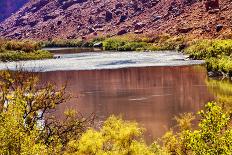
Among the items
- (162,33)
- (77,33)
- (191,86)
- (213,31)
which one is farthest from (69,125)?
(77,33)

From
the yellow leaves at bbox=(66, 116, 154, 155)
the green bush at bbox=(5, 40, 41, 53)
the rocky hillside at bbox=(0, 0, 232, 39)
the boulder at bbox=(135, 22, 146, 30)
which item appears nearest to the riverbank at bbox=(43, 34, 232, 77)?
the rocky hillside at bbox=(0, 0, 232, 39)

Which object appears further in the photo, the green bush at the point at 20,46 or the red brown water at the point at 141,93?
the green bush at the point at 20,46

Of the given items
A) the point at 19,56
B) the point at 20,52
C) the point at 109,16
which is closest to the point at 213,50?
the point at 19,56

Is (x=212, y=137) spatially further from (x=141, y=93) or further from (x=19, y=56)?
(x=19, y=56)

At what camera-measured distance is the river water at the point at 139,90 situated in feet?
144

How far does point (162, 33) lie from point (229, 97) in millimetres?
101679

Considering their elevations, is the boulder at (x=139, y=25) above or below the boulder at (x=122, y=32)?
above

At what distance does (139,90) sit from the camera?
190 ft

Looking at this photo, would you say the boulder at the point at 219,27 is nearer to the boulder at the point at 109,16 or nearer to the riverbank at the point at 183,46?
the riverbank at the point at 183,46

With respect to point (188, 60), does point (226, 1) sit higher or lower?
higher

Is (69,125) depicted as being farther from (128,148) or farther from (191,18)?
(191,18)

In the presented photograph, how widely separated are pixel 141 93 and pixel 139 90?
2.30 metres

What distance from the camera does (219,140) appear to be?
13.5 meters

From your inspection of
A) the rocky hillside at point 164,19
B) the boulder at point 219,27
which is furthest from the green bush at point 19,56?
the boulder at point 219,27
